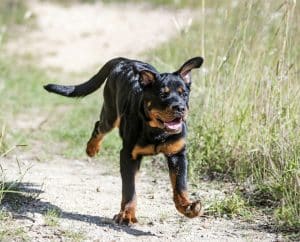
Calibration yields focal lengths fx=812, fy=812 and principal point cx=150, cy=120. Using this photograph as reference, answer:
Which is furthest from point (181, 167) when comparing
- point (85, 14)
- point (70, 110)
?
point (85, 14)

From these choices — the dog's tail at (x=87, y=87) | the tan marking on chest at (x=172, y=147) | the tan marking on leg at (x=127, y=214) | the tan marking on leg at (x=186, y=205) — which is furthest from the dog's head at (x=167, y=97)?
the dog's tail at (x=87, y=87)

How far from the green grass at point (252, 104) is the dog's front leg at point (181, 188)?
715 millimetres

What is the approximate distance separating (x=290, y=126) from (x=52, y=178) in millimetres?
1944

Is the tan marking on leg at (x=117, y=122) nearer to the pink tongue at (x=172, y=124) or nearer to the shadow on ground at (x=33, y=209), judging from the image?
the shadow on ground at (x=33, y=209)

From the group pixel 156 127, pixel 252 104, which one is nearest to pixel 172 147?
pixel 156 127

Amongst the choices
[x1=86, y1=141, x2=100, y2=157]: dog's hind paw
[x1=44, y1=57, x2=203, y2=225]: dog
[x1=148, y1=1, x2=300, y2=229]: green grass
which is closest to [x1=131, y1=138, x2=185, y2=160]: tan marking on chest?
[x1=44, y1=57, x2=203, y2=225]: dog

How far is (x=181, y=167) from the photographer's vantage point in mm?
5477

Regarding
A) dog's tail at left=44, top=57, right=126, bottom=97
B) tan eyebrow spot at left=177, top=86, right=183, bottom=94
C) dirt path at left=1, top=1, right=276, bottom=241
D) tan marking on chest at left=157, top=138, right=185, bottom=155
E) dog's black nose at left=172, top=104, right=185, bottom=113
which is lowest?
dirt path at left=1, top=1, right=276, bottom=241

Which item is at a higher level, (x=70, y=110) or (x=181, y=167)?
(x=181, y=167)

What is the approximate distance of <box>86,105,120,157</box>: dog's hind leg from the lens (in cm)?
627

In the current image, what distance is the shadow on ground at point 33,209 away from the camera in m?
5.36

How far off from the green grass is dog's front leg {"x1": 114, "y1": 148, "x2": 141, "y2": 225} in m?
1.05

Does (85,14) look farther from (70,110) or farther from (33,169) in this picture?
(33,169)

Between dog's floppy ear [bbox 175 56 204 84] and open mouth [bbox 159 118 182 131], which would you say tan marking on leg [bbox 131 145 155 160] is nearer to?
open mouth [bbox 159 118 182 131]
